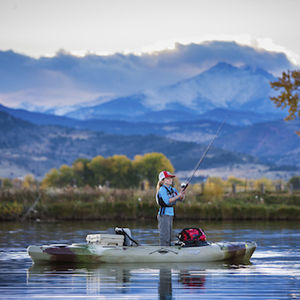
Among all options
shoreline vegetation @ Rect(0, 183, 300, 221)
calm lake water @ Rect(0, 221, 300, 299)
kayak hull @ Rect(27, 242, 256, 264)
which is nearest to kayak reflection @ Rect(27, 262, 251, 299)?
calm lake water @ Rect(0, 221, 300, 299)

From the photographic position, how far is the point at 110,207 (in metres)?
35.3

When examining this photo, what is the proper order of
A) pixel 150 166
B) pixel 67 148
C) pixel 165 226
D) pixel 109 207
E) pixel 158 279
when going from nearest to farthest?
pixel 158 279, pixel 165 226, pixel 109 207, pixel 150 166, pixel 67 148

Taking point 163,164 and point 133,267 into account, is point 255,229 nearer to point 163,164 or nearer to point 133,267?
point 133,267

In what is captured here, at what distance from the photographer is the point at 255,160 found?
15450 cm

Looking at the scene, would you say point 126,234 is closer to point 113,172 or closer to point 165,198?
point 165,198

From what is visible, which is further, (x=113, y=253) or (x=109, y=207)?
(x=109, y=207)

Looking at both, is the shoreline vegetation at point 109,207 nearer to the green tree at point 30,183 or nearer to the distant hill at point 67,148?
the green tree at point 30,183

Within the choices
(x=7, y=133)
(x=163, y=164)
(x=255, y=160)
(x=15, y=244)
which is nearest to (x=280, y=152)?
(x=255, y=160)

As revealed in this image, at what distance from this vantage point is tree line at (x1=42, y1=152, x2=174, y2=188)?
78312 millimetres

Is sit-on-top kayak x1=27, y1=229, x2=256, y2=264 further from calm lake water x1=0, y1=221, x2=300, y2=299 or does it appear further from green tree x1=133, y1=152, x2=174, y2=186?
green tree x1=133, y1=152, x2=174, y2=186

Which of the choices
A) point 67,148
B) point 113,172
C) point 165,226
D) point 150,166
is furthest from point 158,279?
point 67,148

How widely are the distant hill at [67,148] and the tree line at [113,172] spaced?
2068 inches

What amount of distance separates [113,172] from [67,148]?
81962mm

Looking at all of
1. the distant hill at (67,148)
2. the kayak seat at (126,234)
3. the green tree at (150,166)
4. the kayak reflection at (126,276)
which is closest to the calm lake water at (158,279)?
the kayak reflection at (126,276)
